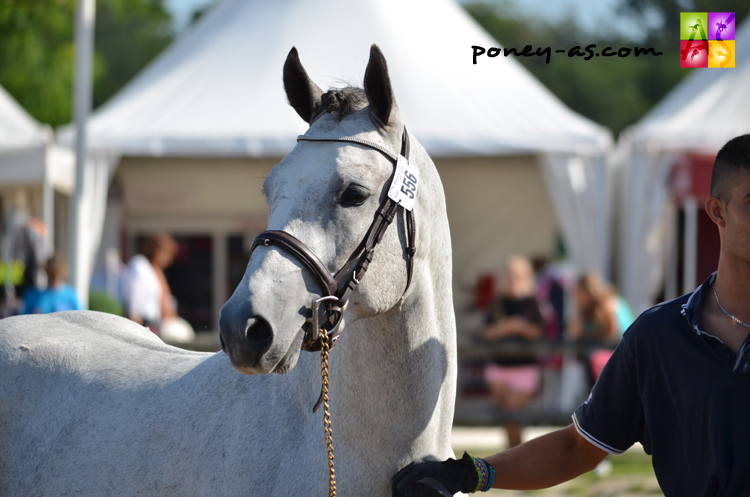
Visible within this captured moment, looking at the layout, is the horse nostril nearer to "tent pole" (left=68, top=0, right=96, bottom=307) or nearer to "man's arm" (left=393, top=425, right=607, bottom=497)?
"man's arm" (left=393, top=425, right=607, bottom=497)

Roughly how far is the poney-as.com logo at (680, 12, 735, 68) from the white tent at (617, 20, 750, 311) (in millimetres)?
4103

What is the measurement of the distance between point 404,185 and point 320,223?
28 centimetres

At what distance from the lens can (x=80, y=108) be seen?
7.93m

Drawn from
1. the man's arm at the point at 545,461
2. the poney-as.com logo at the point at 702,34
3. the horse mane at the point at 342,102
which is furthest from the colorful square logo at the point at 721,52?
the horse mane at the point at 342,102

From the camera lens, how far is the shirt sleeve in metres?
2.26

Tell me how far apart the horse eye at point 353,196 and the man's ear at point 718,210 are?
35.7 inches

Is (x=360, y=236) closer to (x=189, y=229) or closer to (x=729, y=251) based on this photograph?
(x=729, y=251)

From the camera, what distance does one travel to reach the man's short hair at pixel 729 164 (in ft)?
6.63

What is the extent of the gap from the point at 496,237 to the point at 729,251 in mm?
9008

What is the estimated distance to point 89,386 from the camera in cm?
255

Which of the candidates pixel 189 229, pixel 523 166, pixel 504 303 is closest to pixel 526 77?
pixel 523 166

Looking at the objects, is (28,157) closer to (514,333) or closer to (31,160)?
(31,160)

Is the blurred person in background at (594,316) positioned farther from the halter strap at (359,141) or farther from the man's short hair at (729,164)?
the halter strap at (359,141)

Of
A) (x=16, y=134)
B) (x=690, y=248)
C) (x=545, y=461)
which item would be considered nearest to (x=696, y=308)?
(x=545, y=461)
